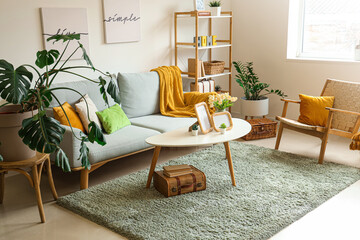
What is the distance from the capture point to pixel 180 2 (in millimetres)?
5355

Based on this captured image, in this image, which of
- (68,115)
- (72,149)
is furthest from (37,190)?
(68,115)

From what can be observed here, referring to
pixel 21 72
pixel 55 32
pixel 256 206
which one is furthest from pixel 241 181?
pixel 55 32

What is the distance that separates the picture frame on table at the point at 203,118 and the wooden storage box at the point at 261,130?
1402 mm

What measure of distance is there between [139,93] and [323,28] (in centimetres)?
271

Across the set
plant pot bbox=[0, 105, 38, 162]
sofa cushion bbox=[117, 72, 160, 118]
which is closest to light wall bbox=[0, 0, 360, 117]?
sofa cushion bbox=[117, 72, 160, 118]

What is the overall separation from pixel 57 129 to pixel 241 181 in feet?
5.76

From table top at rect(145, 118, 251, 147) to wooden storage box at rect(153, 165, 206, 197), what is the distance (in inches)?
11.0

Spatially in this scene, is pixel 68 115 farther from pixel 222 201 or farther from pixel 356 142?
pixel 356 142

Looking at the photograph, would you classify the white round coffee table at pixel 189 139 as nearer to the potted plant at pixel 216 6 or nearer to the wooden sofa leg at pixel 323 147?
the wooden sofa leg at pixel 323 147

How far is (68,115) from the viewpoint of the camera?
370cm

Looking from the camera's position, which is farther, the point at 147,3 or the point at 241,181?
the point at 147,3

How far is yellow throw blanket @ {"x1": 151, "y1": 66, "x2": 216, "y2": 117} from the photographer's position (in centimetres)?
474

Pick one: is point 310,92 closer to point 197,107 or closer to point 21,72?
point 197,107

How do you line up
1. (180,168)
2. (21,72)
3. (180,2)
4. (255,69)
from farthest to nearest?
(255,69), (180,2), (180,168), (21,72)
